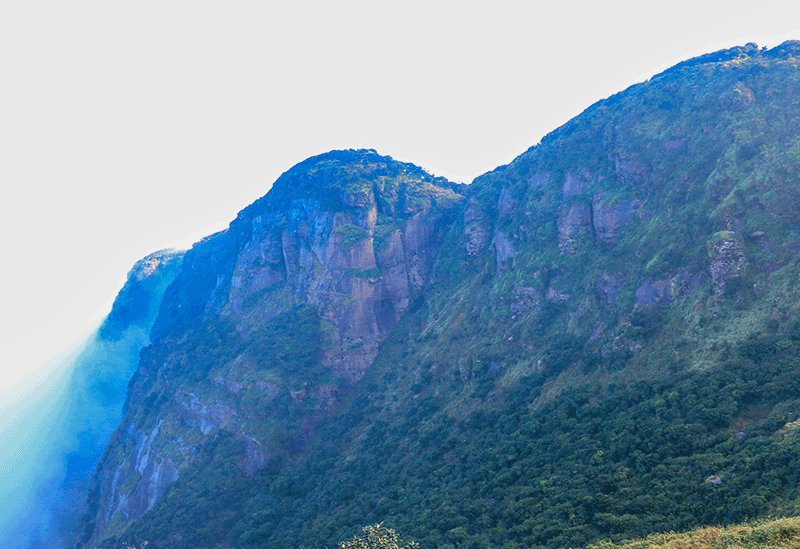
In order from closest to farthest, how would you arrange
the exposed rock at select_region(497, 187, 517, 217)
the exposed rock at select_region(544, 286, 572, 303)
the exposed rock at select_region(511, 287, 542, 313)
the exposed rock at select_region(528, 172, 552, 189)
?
the exposed rock at select_region(544, 286, 572, 303) < the exposed rock at select_region(511, 287, 542, 313) < the exposed rock at select_region(528, 172, 552, 189) < the exposed rock at select_region(497, 187, 517, 217)

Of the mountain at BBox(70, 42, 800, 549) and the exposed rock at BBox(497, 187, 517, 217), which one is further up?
the exposed rock at BBox(497, 187, 517, 217)

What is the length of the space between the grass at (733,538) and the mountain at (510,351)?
3115 millimetres

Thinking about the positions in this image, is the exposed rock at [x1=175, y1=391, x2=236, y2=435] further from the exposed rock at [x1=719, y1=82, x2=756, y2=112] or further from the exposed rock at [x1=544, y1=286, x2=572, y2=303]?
the exposed rock at [x1=719, y1=82, x2=756, y2=112]

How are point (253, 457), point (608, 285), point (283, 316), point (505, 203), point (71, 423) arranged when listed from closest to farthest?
point (608, 285) < point (253, 457) < point (505, 203) < point (283, 316) < point (71, 423)

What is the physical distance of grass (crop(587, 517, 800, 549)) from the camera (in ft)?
88.9

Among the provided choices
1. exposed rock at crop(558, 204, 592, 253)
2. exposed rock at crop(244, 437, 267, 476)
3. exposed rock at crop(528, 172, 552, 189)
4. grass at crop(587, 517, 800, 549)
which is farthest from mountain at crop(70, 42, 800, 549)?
grass at crop(587, 517, 800, 549)

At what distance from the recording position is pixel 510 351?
77688 millimetres

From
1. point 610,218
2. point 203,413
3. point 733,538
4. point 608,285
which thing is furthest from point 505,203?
point 733,538

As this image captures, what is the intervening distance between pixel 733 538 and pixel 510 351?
48.5 metres

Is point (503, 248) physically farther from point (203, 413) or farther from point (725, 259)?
point (203, 413)

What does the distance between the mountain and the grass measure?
3.12 metres

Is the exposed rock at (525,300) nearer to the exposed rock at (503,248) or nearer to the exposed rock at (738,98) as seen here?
the exposed rock at (503,248)

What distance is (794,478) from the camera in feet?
112

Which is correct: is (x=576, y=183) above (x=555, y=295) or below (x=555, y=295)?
above
